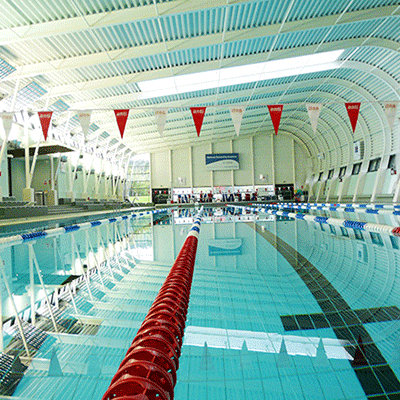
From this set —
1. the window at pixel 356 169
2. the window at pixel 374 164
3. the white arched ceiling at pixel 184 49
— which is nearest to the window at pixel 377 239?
the white arched ceiling at pixel 184 49

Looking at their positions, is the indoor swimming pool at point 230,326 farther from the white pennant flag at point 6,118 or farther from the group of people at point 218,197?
the group of people at point 218,197

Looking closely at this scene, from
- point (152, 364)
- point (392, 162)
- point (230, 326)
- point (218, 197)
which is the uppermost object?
point (392, 162)

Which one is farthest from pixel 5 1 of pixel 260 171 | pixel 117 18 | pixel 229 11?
pixel 260 171

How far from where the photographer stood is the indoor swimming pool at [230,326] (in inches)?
62.1

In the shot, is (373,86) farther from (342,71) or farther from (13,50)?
(13,50)

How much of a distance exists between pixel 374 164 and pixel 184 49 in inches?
656

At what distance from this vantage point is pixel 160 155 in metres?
36.7

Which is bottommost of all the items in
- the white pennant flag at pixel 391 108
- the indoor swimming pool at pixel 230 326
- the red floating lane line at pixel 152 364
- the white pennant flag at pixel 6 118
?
the indoor swimming pool at pixel 230 326

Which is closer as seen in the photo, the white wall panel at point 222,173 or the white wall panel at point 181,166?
the white wall panel at point 222,173

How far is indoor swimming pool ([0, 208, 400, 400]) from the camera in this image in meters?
1.58

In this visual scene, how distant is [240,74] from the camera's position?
17.6m

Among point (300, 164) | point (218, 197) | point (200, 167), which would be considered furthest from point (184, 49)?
point (300, 164)

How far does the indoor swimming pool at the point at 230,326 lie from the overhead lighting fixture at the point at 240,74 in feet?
46.4

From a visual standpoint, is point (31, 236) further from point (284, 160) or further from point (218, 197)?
point (284, 160)
